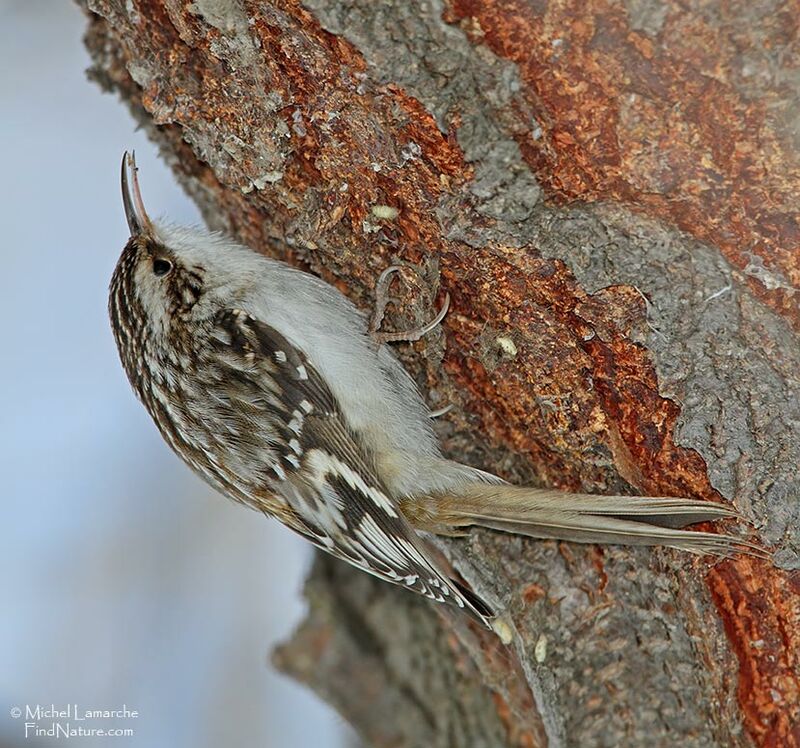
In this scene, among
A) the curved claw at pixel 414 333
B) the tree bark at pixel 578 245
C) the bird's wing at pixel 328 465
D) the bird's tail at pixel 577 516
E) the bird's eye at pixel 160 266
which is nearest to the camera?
the tree bark at pixel 578 245

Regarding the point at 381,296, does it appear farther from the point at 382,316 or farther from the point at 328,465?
the point at 328,465

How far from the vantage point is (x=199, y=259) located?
2.28m

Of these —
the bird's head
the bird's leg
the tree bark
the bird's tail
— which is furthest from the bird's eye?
the bird's tail

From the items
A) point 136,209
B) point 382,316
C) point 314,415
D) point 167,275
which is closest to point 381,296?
point 382,316

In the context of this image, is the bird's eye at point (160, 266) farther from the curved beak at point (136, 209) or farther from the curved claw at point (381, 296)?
the curved claw at point (381, 296)

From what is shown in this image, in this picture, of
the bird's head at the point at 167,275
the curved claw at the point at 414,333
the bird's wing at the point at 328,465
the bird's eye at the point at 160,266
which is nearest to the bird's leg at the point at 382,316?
the curved claw at the point at 414,333

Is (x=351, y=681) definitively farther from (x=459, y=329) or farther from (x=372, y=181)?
(x=372, y=181)

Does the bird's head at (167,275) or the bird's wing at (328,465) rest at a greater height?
the bird's head at (167,275)

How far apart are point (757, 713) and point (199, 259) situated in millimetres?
1483

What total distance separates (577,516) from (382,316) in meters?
0.61

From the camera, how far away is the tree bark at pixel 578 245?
1.56 m

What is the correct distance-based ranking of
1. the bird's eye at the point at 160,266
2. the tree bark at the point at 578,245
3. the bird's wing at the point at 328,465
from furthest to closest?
the bird's eye at the point at 160,266, the bird's wing at the point at 328,465, the tree bark at the point at 578,245

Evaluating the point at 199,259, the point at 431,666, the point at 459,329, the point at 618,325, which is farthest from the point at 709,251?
the point at 431,666

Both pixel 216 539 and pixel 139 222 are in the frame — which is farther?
pixel 216 539
